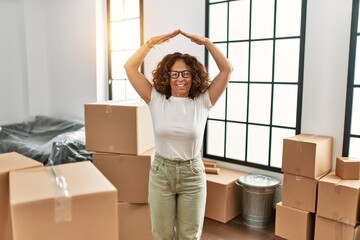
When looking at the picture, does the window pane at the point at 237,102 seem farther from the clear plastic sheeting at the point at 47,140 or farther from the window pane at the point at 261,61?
the clear plastic sheeting at the point at 47,140

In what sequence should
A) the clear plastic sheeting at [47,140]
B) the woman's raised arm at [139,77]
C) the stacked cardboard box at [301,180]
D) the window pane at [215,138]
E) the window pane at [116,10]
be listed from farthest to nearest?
the window pane at [116,10]
the window pane at [215,138]
the clear plastic sheeting at [47,140]
the stacked cardboard box at [301,180]
the woman's raised arm at [139,77]

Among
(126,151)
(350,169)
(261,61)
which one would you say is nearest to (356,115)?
(350,169)

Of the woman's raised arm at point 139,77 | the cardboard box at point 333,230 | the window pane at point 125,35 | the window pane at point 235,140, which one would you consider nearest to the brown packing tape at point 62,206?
the woman's raised arm at point 139,77

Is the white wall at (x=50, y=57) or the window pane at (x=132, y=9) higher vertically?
the window pane at (x=132, y=9)

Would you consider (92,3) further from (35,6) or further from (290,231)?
(290,231)

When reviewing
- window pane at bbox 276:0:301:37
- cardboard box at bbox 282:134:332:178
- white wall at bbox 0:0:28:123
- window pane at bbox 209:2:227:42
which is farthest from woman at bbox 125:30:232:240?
white wall at bbox 0:0:28:123

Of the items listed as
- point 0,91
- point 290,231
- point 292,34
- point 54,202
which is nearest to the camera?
point 54,202

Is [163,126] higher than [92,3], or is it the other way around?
[92,3]

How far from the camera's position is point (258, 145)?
10.7ft

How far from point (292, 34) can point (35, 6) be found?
415 cm

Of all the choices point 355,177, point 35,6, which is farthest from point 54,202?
point 35,6

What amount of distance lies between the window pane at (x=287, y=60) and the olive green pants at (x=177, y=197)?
164cm

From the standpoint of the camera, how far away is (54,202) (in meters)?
0.94

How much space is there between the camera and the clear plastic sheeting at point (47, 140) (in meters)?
3.43
